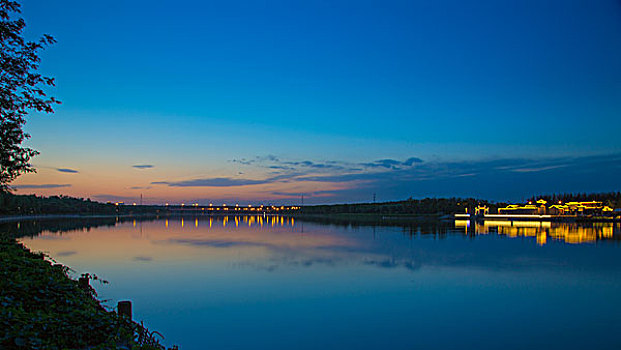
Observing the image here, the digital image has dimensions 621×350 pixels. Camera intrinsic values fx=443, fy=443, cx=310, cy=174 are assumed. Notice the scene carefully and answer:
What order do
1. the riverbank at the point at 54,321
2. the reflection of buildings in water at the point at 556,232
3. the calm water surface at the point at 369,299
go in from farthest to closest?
1. the reflection of buildings in water at the point at 556,232
2. the calm water surface at the point at 369,299
3. the riverbank at the point at 54,321

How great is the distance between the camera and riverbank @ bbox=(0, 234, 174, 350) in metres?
7.28

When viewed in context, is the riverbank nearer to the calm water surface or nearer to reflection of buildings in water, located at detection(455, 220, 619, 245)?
the calm water surface

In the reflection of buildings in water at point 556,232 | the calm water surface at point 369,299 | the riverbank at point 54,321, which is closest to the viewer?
the riverbank at point 54,321

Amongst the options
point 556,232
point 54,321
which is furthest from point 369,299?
→ point 556,232

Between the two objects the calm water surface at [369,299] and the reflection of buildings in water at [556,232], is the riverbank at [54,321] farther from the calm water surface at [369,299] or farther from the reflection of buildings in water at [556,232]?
the reflection of buildings in water at [556,232]

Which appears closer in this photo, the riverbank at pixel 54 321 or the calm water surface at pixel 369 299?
the riverbank at pixel 54 321

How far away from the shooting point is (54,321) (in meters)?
8.23

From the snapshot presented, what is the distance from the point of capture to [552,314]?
564 inches

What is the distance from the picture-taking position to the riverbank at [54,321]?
728 centimetres

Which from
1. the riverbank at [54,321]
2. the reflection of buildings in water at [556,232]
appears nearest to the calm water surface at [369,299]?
the riverbank at [54,321]

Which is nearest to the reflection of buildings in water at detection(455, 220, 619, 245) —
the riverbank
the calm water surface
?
the calm water surface

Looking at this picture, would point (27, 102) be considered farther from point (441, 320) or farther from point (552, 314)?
point (552, 314)

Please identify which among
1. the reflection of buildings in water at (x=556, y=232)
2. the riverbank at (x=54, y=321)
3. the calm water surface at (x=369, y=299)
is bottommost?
the reflection of buildings in water at (x=556, y=232)

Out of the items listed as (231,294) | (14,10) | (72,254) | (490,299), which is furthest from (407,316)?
(72,254)
